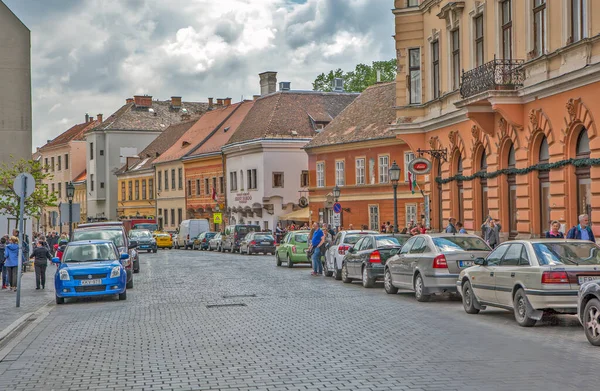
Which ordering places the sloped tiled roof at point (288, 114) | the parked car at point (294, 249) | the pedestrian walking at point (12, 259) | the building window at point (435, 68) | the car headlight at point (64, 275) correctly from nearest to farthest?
the car headlight at point (64, 275) < the pedestrian walking at point (12, 259) < the building window at point (435, 68) < the parked car at point (294, 249) < the sloped tiled roof at point (288, 114)

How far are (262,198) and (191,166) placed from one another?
16.3 meters

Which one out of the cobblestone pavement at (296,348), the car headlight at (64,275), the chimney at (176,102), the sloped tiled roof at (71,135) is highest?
the chimney at (176,102)

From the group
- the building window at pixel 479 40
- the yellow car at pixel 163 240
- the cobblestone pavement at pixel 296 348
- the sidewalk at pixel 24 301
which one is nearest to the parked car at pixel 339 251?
the cobblestone pavement at pixel 296 348

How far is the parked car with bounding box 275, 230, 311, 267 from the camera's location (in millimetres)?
37656

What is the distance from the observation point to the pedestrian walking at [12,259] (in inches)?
1042

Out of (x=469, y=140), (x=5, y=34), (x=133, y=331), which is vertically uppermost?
(x=5, y=34)

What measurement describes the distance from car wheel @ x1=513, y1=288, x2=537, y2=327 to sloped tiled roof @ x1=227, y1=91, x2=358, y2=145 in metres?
54.8

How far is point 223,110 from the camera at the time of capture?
87188mm

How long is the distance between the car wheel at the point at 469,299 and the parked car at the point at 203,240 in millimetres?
48804

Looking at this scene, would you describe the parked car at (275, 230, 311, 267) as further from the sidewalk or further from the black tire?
the black tire

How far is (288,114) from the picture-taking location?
241ft

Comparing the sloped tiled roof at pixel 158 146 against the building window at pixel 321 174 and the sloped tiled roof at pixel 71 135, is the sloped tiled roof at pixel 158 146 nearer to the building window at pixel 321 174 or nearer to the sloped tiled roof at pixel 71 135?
the sloped tiled roof at pixel 71 135

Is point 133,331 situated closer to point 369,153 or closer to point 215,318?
point 215,318

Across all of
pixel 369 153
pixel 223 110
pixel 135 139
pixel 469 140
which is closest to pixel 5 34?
pixel 369 153
